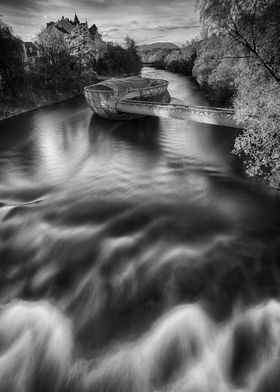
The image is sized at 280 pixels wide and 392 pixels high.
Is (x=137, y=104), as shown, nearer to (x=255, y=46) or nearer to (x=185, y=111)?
(x=185, y=111)

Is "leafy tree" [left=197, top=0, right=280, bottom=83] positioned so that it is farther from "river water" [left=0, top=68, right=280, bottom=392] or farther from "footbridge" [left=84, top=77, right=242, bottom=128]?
"footbridge" [left=84, top=77, right=242, bottom=128]

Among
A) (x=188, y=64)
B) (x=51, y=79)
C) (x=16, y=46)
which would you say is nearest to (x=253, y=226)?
(x=16, y=46)

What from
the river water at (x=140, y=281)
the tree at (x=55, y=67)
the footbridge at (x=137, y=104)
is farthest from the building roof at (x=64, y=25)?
the river water at (x=140, y=281)

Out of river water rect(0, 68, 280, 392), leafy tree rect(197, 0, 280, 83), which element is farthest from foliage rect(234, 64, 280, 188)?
river water rect(0, 68, 280, 392)

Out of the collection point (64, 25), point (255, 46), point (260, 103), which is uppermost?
point (64, 25)

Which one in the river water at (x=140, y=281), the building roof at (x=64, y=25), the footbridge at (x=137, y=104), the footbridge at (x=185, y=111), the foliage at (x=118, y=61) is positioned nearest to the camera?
the river water at (x=140, y=281)

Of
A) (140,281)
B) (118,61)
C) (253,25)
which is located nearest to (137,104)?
(253,25)

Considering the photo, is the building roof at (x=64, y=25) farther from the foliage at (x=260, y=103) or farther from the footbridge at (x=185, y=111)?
the foliage at (x=260, y=103)

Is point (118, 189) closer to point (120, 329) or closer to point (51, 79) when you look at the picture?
point (120, 329)

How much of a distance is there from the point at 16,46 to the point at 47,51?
11123 millimetres

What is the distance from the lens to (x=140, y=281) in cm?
650

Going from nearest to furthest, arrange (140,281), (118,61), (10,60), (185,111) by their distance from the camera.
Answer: (140,281) → (185,111) → (10,60) → (118,61)

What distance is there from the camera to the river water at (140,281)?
187 inches

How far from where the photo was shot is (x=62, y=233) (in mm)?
8469
